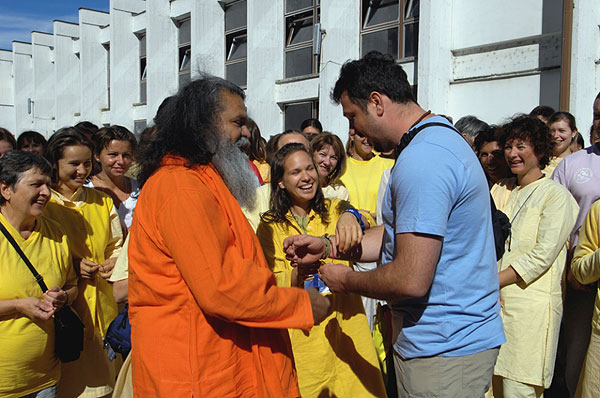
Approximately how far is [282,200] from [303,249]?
92 cm

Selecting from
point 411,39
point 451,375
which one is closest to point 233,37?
point 411,39

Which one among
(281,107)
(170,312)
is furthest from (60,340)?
(281,107)

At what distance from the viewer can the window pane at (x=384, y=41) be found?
12.7 metres

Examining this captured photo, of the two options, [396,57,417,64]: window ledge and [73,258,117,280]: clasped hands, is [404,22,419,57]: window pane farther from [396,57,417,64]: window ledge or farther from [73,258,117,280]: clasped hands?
[73,258,117,280]: clasped hands

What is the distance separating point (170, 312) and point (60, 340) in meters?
1.77

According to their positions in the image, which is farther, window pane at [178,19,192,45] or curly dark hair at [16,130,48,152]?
window pane at [178,19,192,45]

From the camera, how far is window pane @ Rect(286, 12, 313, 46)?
14.9 m

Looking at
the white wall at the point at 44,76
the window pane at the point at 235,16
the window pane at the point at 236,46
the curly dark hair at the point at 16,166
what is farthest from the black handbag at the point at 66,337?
the white wall at the point at 44,76

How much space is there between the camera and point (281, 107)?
16031mm

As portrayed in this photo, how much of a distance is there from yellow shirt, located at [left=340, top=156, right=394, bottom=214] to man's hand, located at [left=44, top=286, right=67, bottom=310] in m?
2.87

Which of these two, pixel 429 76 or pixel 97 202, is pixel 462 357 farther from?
pixel 429 76

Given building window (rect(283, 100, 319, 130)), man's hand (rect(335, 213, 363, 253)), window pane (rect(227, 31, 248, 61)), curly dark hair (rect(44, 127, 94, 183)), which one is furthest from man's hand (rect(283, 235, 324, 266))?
window pane (rect(227, 31, 248, 61))

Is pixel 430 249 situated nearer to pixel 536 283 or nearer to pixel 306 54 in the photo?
pixel 536 283

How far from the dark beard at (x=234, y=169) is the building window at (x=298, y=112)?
12537 millimetres
